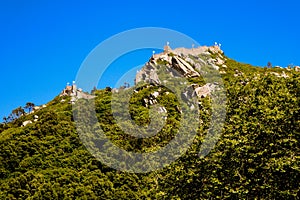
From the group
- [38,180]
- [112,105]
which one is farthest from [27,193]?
[112,105]

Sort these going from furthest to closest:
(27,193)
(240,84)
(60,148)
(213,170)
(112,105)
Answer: (112,105) → (60,148) → (27,193) → (240,84) → (213,170)

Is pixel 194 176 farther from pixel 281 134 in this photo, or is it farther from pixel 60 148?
pixel 60 148

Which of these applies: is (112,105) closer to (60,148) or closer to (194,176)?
(60,148)

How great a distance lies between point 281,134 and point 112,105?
45.6 metres

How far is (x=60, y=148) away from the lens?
169ft

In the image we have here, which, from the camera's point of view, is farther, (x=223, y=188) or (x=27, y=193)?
(x=27, y=193)

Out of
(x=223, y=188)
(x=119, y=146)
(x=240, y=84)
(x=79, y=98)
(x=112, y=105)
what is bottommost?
(x=223, y=188)

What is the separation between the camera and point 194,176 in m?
18.3

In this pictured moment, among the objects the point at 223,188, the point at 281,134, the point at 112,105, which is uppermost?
the point at 112,105

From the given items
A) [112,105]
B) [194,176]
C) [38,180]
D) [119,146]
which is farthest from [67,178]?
[194,176]

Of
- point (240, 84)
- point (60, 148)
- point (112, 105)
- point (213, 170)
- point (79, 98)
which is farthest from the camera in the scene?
point (79, 98)

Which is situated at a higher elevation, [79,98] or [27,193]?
[79,98]

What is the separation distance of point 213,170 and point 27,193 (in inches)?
1139

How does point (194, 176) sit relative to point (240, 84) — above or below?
below
